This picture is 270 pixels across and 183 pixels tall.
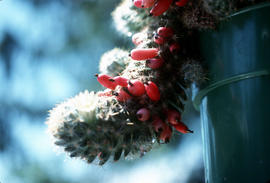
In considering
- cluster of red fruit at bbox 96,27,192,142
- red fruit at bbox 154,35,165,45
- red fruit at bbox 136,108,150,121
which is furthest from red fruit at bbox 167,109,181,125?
red fruit at bbox 154,35,165,45

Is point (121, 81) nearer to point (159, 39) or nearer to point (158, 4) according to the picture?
point (159, 39)

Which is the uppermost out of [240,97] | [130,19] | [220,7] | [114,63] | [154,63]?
[130,19]

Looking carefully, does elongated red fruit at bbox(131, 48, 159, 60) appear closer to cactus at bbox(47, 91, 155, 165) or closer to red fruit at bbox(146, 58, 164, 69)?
red fruit at bbox(146, 58, 164, 69)

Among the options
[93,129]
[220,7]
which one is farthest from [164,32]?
[93,129]

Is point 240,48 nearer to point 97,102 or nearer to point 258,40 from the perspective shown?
point 258,40

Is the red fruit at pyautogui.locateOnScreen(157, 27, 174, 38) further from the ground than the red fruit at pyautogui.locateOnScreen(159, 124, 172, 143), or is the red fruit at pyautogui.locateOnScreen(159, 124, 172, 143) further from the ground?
the red fruit at pyautogui.locateOnScreen(157, 27, 174, 38)
